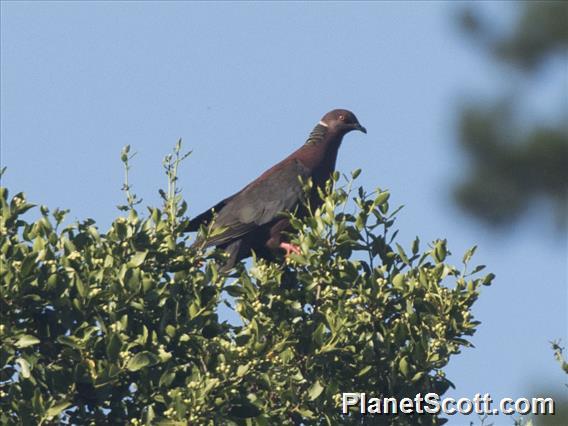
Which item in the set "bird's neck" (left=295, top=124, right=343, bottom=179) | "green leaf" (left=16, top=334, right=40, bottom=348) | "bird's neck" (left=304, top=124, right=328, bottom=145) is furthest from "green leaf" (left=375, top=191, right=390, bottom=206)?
→ "bird's neck" (left=304, top=124, right=328, bottom=145)

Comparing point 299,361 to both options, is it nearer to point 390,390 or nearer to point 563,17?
point 390,390

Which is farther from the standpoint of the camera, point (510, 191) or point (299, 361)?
point (510, 191)

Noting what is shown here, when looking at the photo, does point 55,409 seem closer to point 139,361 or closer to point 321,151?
point 139,361

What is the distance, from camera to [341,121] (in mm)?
13555

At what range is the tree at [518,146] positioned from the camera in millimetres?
13664

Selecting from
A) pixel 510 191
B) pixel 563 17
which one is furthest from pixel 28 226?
pixel 563 17

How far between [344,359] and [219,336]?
2.93ft

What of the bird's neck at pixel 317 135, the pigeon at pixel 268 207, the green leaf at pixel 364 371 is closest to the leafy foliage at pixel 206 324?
the green leaf at pixel 364 371

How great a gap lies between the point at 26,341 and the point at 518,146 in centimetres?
791

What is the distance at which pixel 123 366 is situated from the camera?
730cm

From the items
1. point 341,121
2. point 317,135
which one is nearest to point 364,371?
point 317,135

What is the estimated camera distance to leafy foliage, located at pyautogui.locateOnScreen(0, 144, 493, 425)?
288 inches

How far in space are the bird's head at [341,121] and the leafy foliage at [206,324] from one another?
4624 millimetres

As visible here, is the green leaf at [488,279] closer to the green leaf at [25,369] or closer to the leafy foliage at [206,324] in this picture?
the leafy foliage at [206,324]
